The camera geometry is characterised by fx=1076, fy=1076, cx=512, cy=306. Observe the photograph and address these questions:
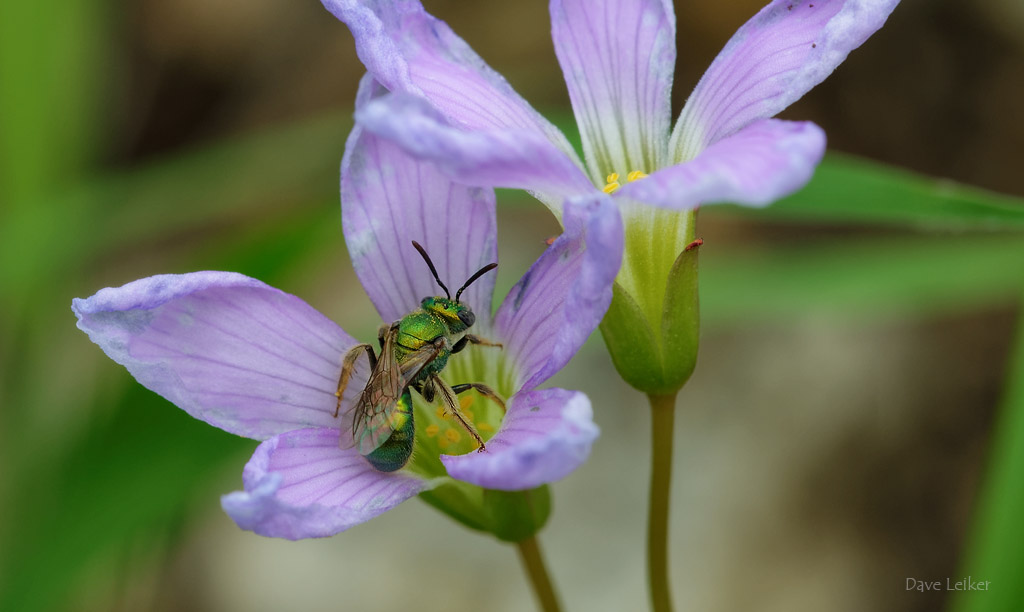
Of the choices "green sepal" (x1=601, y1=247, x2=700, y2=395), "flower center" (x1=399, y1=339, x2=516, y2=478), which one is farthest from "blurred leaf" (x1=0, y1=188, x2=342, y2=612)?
"green sepal" (x1=601, y1=247, x2=700, y2=395)

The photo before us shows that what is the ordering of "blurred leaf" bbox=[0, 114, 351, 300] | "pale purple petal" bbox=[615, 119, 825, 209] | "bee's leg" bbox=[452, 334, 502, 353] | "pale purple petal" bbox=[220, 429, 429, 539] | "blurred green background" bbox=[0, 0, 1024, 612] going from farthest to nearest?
"blurred leaf" bbox=[0, 114, 351, 300]
"blurred green background" bbox=[0, 0, 1024, 612]
"bee's leg" bbox=[452, 334, 502, 353]
"pale purple petal" bbox=[220, 429, 429, 539]
"pale purple petal" bbox=[615, 119, 825, 209]

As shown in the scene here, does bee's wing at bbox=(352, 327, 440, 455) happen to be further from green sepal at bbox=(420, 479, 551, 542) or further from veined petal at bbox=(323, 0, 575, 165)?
veined petal at bbox=(323, 0, 575, 165)

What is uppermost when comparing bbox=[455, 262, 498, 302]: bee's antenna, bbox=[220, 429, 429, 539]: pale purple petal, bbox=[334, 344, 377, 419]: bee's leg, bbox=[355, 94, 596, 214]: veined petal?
bbox=[355, 94, 596, 214]: veined petal

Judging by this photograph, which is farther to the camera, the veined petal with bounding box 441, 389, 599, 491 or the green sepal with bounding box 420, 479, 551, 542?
the green sepal with bounding box 420, 479, 551, 542

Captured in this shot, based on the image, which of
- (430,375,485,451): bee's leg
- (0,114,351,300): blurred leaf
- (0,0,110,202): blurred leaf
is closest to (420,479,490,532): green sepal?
(430,375,485,451): bee's leg

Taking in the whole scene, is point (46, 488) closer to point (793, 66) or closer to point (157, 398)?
point (157, 398)

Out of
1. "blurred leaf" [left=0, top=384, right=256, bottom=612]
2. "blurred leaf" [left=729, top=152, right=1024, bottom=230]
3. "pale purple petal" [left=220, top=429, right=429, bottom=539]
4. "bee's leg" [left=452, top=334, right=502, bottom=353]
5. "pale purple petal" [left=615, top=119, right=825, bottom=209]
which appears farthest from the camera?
"blurred leaf" [left=0, top=384, right=256, bottom=612]

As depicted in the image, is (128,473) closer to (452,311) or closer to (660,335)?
(452,311)

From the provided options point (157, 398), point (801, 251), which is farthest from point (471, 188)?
point (801, 251)

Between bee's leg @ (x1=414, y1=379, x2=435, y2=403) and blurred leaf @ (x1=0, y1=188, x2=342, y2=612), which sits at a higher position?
bee's leg @ (x1=414, y1=379, x2=435, y2=403)
